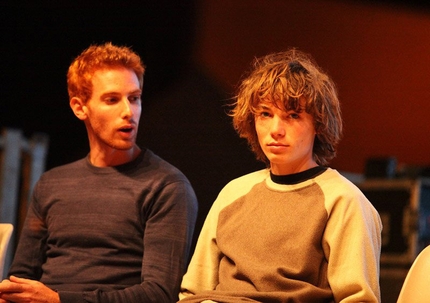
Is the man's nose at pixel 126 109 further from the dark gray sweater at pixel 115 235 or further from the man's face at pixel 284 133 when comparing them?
the man's face at pixel 284 133

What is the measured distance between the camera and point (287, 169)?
2.12 meters

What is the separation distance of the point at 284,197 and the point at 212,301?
339 mm

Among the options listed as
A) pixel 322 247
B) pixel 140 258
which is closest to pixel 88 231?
pixel 140 258

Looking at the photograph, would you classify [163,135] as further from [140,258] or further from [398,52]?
[398,52]

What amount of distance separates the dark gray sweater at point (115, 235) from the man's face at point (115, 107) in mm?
99

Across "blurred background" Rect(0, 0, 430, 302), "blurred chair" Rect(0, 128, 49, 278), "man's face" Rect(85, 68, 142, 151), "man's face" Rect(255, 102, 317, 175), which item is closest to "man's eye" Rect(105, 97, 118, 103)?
"man's face" Rect(85, 68, 142, 151)

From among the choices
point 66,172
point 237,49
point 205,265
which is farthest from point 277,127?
point 237,49

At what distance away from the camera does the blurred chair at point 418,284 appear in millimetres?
1934

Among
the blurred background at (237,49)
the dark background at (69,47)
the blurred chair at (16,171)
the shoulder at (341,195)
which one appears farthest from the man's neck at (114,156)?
the blurred background at (237,49)

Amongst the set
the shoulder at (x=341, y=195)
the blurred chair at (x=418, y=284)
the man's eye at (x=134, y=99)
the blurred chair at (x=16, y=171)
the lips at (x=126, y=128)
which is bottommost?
the blurred chair at (x=16, y=171)

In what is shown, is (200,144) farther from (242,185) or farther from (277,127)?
(277,127)

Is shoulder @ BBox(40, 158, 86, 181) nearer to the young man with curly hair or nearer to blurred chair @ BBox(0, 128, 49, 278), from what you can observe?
the young man with curly hair

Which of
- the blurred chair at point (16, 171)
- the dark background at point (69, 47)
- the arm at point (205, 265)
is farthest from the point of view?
the dark background at point (69, 47)

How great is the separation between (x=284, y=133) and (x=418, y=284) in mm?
509
